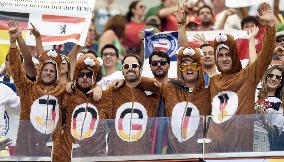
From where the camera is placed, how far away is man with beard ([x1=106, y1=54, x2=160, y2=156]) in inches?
562

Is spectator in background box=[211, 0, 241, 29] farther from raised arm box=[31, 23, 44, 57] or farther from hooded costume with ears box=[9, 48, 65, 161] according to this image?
hooded costume with ears box=[9, 48, 65, 161]

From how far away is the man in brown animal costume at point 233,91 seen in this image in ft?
45.9

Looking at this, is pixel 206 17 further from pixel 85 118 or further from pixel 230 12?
pixel 85 118

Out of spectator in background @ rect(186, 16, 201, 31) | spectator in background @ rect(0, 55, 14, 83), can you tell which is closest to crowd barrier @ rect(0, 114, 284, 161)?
spectator in background @ rect(0, 55, 14, 83)

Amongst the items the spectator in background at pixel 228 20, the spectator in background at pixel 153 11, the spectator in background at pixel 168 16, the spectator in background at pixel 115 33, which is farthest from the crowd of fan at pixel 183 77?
the spectator in background at pixel 153 11

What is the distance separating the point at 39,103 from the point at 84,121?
75cm

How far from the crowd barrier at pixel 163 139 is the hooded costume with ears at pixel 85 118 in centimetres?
1

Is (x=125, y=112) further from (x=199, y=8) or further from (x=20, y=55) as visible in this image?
(x=199, y=8)

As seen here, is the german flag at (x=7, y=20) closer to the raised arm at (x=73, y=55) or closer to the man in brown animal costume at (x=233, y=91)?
the raised arm at (x=73, y=55)

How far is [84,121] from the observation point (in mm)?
14430

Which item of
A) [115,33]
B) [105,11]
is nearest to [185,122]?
[115,33]

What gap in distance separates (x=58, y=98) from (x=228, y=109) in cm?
200

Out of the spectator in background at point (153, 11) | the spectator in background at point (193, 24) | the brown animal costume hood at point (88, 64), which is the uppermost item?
the spectator in background at point (153, 11)

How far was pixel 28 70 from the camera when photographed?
1560cm
